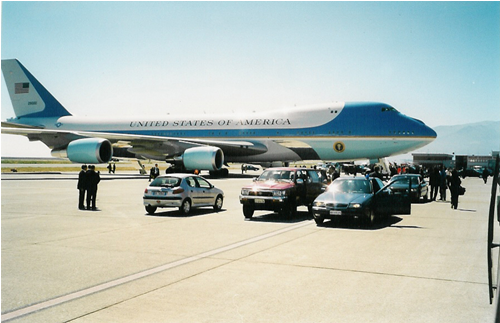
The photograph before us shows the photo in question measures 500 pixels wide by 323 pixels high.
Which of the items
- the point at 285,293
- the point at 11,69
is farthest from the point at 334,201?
the point at 11,69

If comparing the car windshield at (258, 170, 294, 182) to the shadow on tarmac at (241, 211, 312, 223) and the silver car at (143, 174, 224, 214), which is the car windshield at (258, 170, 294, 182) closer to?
the shadow on tarmac at (241, 211, 312, 223)

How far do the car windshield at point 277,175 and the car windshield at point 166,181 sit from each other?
2.88 metres

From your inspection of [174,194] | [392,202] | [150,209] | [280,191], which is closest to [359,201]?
[392,202]

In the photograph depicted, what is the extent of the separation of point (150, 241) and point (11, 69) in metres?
40.9

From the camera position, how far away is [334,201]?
13156 millimetres

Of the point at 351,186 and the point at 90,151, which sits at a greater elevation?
the point at 90,151

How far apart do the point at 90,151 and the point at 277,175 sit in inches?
803

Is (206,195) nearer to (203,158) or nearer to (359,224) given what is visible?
(359,224)

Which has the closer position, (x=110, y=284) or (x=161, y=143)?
(x=110, y=284)

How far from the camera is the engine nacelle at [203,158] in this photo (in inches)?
1339

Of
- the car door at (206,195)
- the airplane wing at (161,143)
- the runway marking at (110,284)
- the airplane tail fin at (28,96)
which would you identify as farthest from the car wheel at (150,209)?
the airplane tail fin at (28,96)

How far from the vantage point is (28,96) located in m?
46.0

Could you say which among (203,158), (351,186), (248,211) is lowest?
(248,211)

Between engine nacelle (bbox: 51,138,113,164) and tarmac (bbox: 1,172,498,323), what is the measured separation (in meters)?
19.1
